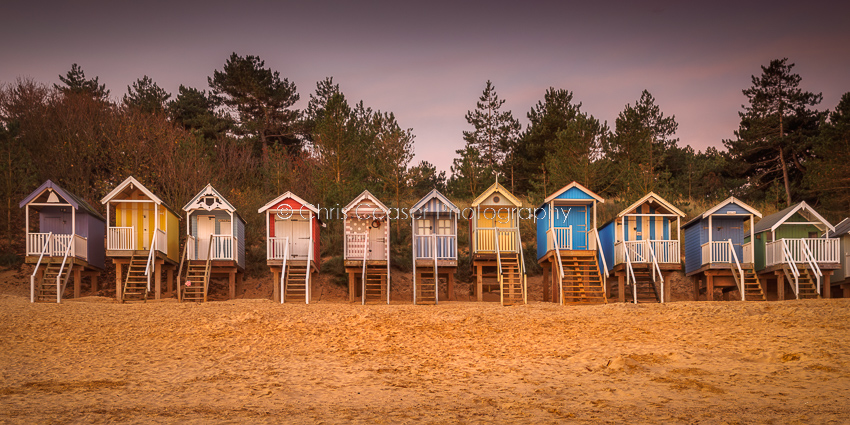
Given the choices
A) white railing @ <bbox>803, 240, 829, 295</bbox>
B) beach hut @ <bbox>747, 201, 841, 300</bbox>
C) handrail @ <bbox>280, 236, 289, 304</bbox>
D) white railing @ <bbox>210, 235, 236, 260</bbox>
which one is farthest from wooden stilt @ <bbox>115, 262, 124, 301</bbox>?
white railing @ <bbox>803, 240, 829, 295</bbox>

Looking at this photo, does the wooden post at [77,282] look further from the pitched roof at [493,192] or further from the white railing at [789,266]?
the white railing at [789,266]

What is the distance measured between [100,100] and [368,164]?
857 inches

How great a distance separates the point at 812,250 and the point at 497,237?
12656mm

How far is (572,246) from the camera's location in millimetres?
28906

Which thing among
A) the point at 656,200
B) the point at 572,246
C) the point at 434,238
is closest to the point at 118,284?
the point at 434,238

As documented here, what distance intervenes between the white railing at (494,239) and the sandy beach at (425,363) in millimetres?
5720

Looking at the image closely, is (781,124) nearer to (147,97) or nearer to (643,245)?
(643,245)

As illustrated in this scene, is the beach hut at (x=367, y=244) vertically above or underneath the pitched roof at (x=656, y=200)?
underneath

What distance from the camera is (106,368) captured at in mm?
14984

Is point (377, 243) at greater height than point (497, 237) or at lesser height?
lesser

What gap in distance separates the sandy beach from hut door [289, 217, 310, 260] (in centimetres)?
671

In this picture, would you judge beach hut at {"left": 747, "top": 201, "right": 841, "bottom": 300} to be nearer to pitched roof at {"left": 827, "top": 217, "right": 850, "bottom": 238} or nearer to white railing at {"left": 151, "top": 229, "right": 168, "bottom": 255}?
pitched roof at {"left": 827, "top": 217, "right": 850, "bottom": 238}

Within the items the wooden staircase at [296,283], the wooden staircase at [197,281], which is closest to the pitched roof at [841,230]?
the wooden staircase at [296,283]

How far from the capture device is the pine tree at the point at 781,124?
143ft
